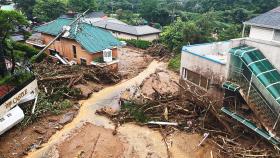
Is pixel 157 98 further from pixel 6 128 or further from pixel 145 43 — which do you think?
pixel 145 43

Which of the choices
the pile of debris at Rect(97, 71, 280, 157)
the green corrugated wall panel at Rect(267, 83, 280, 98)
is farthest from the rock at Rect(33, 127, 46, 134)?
the green corrugated wall panel at Rect(267, 83, 280, 98)

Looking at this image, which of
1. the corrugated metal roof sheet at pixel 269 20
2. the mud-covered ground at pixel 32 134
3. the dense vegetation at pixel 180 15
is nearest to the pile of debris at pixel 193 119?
the mud-covered ground at pixel 32 134

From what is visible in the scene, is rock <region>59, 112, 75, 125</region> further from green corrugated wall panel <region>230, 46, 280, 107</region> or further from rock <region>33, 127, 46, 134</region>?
green corrugated wall panel <region>230, 46, 280, 107</region>

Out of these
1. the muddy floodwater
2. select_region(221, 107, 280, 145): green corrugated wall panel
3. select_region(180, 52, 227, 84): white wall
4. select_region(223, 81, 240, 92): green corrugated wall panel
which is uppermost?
select_region(180, 52, 227, 84): white wall

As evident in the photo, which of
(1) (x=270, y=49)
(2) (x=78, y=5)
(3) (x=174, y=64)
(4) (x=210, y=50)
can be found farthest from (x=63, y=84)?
(2) (x=78, y=5)

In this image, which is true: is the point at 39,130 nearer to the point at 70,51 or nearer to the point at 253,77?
the point at 70,51

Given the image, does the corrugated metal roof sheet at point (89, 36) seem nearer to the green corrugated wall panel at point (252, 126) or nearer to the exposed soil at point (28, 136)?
the exposed soil at point (28, 136)

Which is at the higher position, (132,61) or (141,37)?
(141,37)
